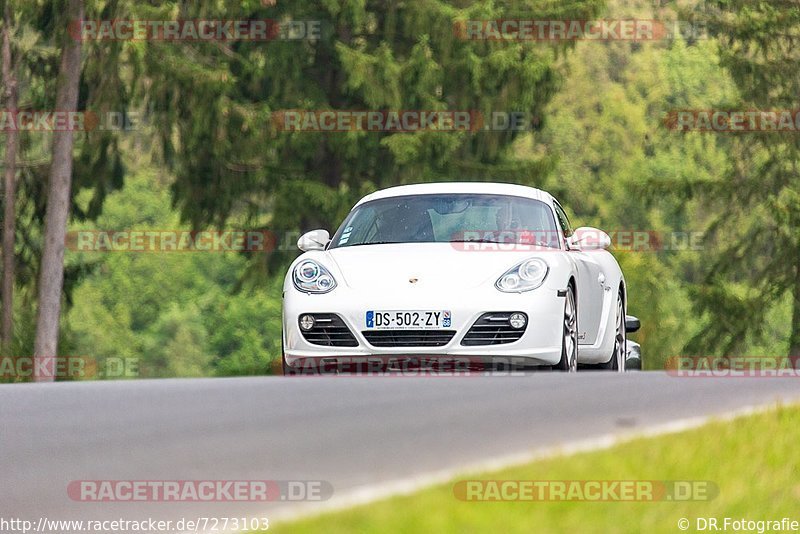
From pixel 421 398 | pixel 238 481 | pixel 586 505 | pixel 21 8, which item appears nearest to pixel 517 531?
pixel 586 505

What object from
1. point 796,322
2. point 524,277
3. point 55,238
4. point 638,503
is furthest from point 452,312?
point 796,322

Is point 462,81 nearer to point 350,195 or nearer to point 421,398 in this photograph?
point 350,195

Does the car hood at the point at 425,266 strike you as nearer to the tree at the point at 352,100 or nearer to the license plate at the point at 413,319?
the license plate at the point at 413,319

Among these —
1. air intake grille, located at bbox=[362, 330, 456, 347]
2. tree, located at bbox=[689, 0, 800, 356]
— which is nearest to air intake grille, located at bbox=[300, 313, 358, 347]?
air intake grille, located at bbox=[362, 330, 456, 347]

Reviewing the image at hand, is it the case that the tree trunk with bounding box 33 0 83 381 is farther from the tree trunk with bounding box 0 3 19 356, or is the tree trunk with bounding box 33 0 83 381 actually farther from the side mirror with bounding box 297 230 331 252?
the side mirror with bounding box 297 230 331 252

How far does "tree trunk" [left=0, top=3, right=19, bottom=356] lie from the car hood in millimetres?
18641

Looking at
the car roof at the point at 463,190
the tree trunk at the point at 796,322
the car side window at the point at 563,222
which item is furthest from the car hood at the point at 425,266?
the tree trunk at the point at 796,322

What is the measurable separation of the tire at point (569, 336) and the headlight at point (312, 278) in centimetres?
169

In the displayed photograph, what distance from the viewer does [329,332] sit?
10812 mm

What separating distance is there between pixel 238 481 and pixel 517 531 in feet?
5.85

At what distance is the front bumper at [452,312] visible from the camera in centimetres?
1062

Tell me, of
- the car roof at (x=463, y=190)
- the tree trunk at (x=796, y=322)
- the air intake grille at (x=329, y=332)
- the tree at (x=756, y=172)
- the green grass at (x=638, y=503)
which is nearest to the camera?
the green grass at (x=638, y=503)

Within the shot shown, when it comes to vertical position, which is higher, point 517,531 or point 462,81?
point 462,81

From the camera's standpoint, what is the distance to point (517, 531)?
5.14 m
